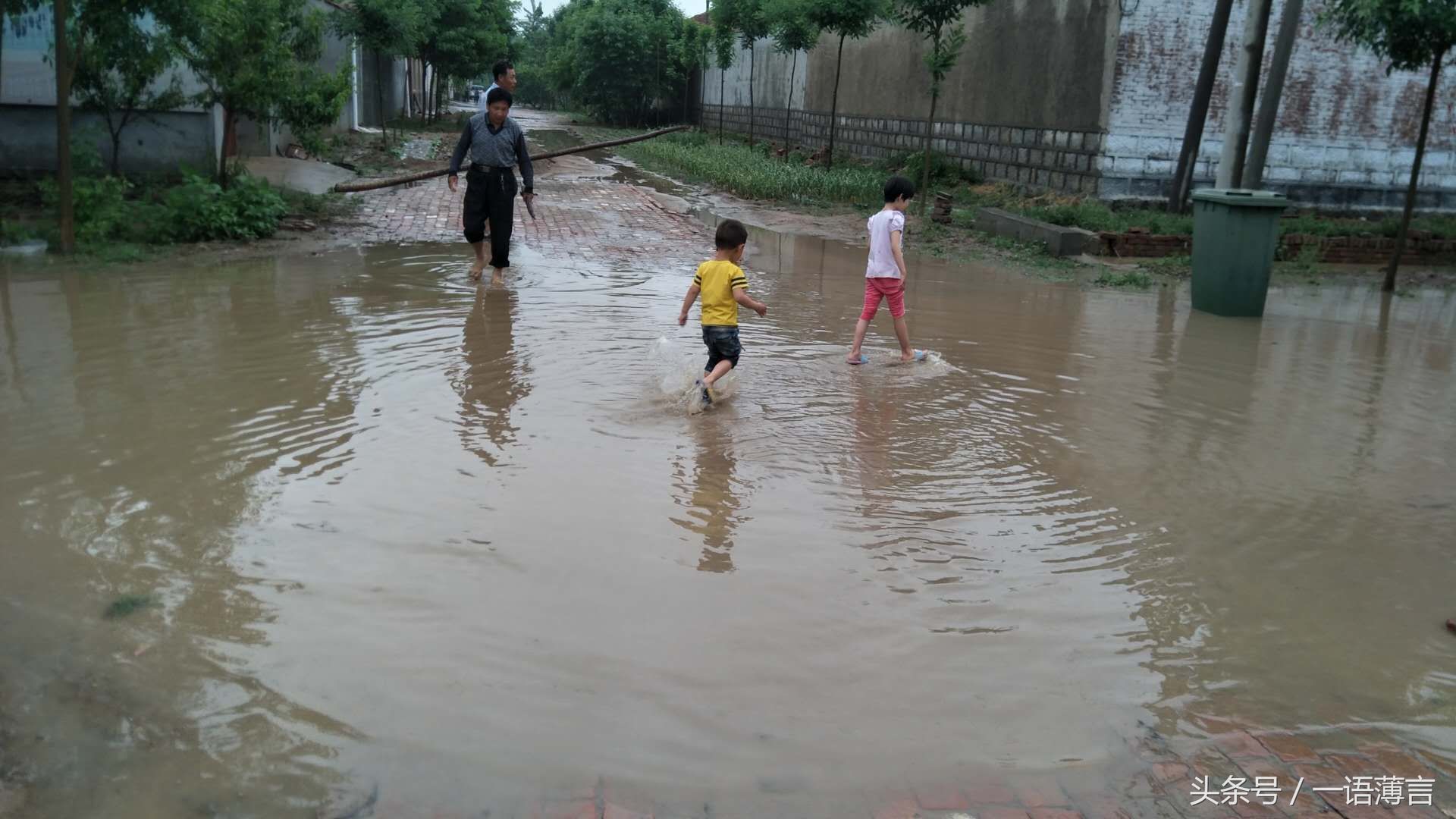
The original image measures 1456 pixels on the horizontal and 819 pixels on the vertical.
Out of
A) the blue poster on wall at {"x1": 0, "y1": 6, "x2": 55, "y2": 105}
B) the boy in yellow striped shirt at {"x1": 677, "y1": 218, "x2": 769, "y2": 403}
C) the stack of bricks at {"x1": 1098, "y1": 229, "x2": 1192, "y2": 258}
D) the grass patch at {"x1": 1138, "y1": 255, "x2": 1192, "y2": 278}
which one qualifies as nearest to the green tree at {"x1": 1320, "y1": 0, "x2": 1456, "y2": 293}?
the grass patch at {"x1": 1138, "y1": 255, "x2": 1192, "y2": 278}

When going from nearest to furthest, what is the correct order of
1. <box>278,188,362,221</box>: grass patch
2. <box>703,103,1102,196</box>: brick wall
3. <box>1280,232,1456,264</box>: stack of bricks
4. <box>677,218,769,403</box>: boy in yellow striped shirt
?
Answer: 1. <box>677,218,769,403</box>: boy in yellow striped shirt
2. <box>278,188,362,221</box>: grass patch
3. <box>1280,232,1456,264</box>: stack of bricks
4. <box>703,103,1102,196</box>: brick wall

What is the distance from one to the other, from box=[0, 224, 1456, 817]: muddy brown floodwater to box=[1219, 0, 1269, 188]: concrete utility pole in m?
5.92

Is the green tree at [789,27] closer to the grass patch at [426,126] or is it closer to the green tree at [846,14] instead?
the green tree at [846,14]

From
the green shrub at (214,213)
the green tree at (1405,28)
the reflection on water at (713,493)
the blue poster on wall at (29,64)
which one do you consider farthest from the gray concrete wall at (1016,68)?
the blue poster on wall at (29,64)

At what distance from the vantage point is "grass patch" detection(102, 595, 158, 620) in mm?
4016

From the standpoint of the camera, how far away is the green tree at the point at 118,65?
476 inches

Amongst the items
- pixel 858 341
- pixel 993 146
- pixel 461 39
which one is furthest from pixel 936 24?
pixel 461 39

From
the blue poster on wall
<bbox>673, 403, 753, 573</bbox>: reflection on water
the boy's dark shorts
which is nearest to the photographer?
<bbox>673, 403, 753, 573</bbox>: reflection on water

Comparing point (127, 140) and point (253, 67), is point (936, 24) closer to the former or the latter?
point (253, 67)

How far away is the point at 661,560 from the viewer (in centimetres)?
472

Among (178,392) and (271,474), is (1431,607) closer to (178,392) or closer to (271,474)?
(271,474)

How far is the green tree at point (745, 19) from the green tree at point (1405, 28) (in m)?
20.0

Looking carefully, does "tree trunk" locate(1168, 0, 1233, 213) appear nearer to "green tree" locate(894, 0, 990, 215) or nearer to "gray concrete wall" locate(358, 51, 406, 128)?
"green tree" locate(894, 0, 990, 215)

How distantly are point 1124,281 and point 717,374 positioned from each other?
773cm
